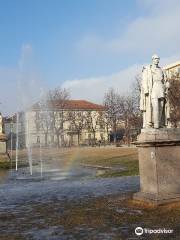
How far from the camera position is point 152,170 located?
11922 mm

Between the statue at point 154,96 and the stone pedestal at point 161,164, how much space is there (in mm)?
328

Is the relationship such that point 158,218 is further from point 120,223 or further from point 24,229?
point 24,229

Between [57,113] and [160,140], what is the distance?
281 feet

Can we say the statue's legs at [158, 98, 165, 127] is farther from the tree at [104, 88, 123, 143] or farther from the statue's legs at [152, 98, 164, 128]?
the tree at [104, 88, 123, 143]

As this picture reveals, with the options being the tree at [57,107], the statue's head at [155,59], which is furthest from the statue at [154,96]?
the tree at [57,107]

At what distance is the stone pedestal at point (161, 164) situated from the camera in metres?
11.8

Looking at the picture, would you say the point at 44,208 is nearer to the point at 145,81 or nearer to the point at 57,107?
the point at 145,81

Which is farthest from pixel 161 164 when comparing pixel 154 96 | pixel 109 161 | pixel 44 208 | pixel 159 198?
pixel 109 161

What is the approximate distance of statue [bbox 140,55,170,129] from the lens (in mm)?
12164

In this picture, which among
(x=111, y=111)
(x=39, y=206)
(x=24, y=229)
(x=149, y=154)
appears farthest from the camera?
(x=111, y=111)

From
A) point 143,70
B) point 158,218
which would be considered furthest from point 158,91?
point 158,218

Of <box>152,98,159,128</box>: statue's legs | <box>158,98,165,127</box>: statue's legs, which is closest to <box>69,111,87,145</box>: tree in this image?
<box>158,98,165,127</box>: statue's legs

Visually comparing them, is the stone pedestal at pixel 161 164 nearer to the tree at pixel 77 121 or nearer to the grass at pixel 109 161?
the grass at pixel 109 161

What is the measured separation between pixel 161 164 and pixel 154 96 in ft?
6.31
